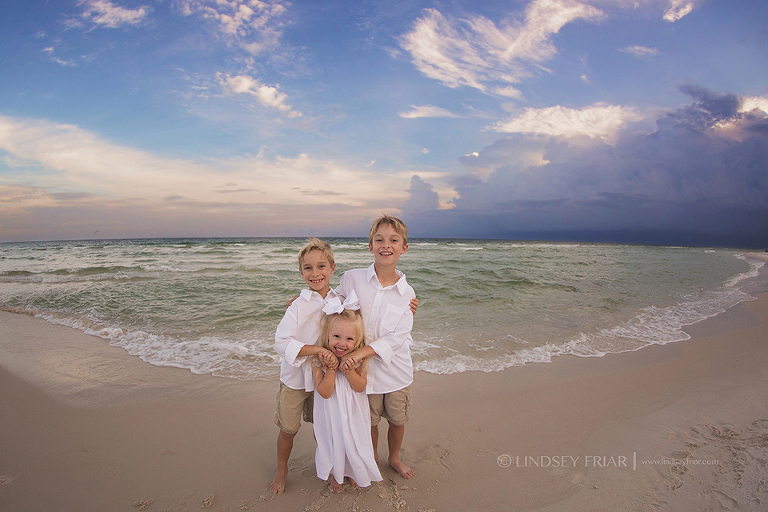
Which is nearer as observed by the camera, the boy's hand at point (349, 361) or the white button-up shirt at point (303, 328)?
the boy's hand at point (349, 361)

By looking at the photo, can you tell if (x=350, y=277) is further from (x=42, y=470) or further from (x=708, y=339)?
(x=708, y=339)

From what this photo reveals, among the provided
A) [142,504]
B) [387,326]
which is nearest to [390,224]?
[387,326]

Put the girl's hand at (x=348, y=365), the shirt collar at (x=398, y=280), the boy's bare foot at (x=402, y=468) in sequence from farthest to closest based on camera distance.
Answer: the boy's bare foot at (x=402, y=468) → the shirt collar at (x=398, y=280) → the girl's hand at (x=348, y=365)

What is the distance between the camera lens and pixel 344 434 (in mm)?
2406

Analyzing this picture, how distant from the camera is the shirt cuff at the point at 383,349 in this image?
235 cm

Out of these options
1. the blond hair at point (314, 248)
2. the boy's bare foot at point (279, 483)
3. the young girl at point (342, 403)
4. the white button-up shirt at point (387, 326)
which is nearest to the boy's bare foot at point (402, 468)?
the young girl at point (342, 403)

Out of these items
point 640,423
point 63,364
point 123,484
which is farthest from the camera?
point 63,364

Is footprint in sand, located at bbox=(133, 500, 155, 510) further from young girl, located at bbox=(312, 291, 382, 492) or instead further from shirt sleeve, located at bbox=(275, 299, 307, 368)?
shirt sleeve, located at bbox=(275, 299, 307, 368)

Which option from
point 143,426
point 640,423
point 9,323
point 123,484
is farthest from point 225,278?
point 640,423

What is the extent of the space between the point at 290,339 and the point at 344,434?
2.56 ft

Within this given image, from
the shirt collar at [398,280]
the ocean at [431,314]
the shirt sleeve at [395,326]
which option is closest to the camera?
the shirt sleeve at [395,326]

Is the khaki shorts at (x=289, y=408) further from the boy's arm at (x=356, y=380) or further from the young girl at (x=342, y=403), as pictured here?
the boy's arm at (x=356, y=380)

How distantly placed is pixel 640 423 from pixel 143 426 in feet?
16.6

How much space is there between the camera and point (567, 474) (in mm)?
2736
